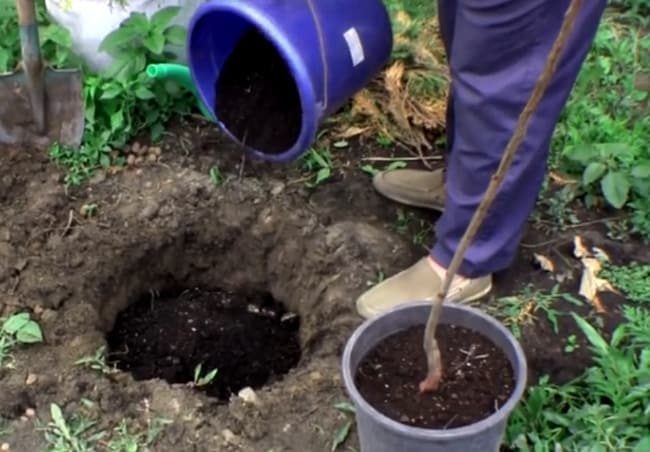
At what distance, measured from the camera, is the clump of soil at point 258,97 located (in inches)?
104

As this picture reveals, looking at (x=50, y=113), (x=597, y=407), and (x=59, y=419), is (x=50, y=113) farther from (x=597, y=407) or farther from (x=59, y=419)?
(x=597, y=407)

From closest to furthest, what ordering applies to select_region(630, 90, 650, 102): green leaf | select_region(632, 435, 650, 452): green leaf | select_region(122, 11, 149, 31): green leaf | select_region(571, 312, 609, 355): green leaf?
select_region(632, 435, 650, 452): green leaf
select_region(571, 312, 609, 355): green leaf
select_region(122, 11, 149, 31): green leaf
select_region(630, 90, 650, 102): green leaf

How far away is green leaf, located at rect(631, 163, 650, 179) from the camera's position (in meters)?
2.81

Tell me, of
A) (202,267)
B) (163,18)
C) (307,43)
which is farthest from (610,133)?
(163,18)

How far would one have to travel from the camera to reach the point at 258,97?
2697 millimetres

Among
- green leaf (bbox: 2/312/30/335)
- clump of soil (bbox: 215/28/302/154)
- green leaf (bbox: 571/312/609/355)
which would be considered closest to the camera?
green leaf (bbox: 571/312/609/355)

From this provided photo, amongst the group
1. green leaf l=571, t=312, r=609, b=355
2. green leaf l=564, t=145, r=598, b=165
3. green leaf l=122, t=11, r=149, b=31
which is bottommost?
green leaf l=571, t=312, r=609, b=355

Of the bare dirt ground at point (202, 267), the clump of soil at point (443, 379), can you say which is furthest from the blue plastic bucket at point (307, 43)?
the clump of soil at point (443, 379)

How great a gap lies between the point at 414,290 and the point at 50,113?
1.23 m

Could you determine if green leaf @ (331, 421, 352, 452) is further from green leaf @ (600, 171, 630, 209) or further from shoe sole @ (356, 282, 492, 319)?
green leaf @ (600, 171, 630, 209)

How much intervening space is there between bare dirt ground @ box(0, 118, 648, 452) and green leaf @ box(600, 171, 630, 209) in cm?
9

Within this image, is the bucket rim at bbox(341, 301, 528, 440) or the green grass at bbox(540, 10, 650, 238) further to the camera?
the green grass at bbox(540, 10, 650, 238)

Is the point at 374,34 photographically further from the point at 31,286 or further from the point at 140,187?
the point at 31,286

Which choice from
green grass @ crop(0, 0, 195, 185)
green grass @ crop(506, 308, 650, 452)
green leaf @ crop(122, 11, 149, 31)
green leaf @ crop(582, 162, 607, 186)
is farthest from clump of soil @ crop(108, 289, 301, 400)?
green leaf @ crop(582, 162, 607, 186)
